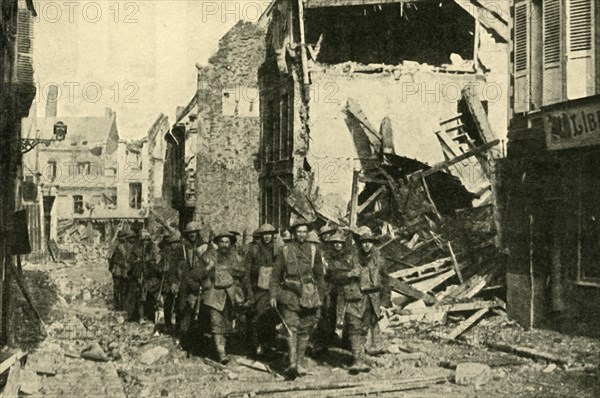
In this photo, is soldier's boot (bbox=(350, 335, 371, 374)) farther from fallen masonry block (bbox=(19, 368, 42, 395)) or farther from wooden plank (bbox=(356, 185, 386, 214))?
wooden plank (bbox=(356, 185, 386, 214))

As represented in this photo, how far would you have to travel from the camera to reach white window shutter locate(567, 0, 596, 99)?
1338cm

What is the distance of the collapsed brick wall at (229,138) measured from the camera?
28.5 m

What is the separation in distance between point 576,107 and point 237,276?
6.20 meters

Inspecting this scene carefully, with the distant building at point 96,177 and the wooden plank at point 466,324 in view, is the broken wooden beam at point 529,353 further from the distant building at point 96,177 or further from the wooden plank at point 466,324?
the distant building at point 96,177

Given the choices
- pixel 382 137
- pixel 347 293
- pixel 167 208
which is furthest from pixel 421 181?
pixel 167 208

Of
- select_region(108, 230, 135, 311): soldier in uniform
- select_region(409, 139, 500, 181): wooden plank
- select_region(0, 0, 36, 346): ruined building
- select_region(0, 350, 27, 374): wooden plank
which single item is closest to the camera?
select_region(0, 350, 27, 374): wooden plank

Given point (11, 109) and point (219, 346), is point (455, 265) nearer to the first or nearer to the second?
point (219, 346)

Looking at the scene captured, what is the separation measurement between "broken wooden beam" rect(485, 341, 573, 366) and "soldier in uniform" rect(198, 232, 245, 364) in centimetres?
422

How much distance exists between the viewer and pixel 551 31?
46.0ft

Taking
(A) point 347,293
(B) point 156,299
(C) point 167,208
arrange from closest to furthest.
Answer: (A) point 347,293, (B) point 156,299, (C) point 167,208

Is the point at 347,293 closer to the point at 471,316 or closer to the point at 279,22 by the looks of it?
the point at 471,316

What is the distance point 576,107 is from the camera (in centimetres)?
1271

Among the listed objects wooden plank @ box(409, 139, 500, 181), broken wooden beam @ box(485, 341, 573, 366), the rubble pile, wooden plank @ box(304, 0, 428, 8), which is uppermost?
wooden plank @ box(304, 0, 428, 8)

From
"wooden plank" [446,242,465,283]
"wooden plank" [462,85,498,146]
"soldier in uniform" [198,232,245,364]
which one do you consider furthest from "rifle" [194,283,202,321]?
"wooden plank" [462,85,498,146]
